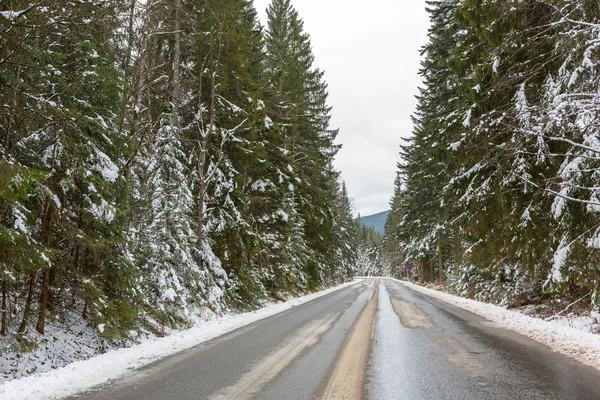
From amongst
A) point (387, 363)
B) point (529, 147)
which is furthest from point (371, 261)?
point (387, 363)

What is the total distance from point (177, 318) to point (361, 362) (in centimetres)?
604

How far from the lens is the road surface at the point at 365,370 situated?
4309 mm

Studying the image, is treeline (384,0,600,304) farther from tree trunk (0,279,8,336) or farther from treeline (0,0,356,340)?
tree trunk (0,279,8,336)

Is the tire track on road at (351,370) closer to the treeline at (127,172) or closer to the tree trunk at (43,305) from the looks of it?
the treeline at (127,172)

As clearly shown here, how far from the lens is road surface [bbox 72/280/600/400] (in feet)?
14.1

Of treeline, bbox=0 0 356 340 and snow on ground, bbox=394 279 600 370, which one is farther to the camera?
snow on ground, bbox=394 279 600 370

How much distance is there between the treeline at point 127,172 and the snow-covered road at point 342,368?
1490mm

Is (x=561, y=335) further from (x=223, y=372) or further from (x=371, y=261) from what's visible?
(x=371, y=261)

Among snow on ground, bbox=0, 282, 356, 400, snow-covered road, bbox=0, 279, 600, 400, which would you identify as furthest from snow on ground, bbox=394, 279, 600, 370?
snow on ground, bbox=0, 282, 356, 400

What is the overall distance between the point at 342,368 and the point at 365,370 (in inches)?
13.8

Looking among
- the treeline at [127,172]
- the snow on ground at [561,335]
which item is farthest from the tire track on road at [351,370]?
the treeline at [127,172]

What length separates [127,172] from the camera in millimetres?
9188

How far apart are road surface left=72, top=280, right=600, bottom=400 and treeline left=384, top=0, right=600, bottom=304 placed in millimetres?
3142

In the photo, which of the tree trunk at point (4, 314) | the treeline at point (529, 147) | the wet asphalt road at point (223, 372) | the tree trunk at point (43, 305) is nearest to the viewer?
the wet asphalt road at point (223, 372)
